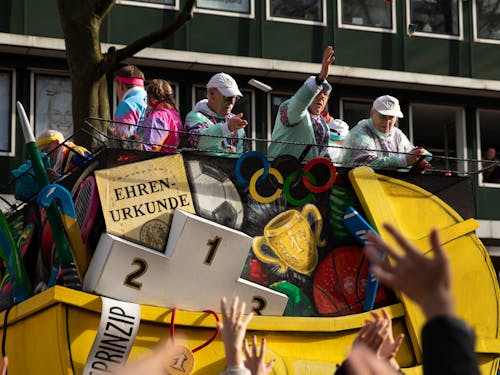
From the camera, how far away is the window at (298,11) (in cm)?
2161

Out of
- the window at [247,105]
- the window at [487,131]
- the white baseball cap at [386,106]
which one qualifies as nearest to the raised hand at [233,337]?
the white baseball cap at [386,106]

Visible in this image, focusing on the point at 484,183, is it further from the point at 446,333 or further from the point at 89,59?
the point at 446,333

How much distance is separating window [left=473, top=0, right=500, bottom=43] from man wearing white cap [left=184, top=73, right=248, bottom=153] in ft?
51.7

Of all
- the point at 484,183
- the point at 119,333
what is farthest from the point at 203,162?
the point at 484,183

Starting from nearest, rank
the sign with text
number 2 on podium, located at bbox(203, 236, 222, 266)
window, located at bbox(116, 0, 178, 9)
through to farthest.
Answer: the sign with text, number 2 on podium, located at bbox(203, 236, 222, 266), window, located at bbox(116, 0, 178, 9)

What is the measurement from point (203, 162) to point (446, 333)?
176 inches

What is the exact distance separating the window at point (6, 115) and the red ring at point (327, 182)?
12.6m

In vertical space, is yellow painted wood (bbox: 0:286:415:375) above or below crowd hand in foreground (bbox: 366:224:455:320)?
below

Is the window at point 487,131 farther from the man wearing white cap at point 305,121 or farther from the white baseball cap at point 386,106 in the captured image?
the man wearing white cap at point 305,121

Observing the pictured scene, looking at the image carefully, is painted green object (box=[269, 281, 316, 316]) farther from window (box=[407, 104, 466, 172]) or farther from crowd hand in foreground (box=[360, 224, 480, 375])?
window (box=[407, 104, 466, 172])

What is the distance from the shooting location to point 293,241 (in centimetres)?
744

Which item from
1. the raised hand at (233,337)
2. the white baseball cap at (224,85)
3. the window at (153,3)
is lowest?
the raised hand at (233,337)

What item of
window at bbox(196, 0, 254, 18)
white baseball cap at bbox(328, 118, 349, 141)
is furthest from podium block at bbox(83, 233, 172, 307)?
window at bbox(196, 0, 254, 18)

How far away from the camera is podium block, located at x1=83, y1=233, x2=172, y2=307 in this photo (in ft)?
22.5
